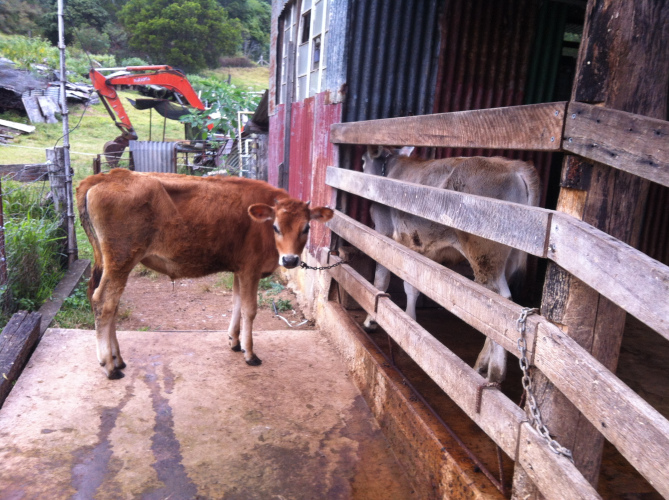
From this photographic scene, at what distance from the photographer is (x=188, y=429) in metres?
3.70

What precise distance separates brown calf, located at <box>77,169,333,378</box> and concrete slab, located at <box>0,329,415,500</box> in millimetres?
357

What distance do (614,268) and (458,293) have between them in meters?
1.20

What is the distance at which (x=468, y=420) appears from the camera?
336 centimetres

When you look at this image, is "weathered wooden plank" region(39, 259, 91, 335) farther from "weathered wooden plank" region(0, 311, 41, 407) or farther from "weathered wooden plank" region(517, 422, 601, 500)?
"weathered wooden plank" region(517, 422, 601, 500)

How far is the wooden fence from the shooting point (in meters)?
1.61

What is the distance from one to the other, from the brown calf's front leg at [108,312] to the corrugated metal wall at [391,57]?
276cm

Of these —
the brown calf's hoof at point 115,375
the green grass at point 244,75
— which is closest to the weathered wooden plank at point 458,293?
the brown calf's hoof at point 115,375

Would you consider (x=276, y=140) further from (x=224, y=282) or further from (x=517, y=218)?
(x=517, y=218)

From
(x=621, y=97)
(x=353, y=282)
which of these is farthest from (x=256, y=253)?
(x=621, y=97)

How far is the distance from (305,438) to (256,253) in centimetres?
191

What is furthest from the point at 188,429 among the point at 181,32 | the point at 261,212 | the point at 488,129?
the point at 181,32

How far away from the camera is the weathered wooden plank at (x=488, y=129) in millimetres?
2141

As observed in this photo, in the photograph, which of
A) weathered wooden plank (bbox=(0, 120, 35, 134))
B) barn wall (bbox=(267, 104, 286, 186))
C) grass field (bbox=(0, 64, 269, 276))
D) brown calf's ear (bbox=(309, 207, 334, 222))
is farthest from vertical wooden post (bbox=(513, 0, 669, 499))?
weathered wooden plank (bbox=(0, 120, 35, 134))

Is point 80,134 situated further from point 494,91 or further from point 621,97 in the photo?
point 621,97
